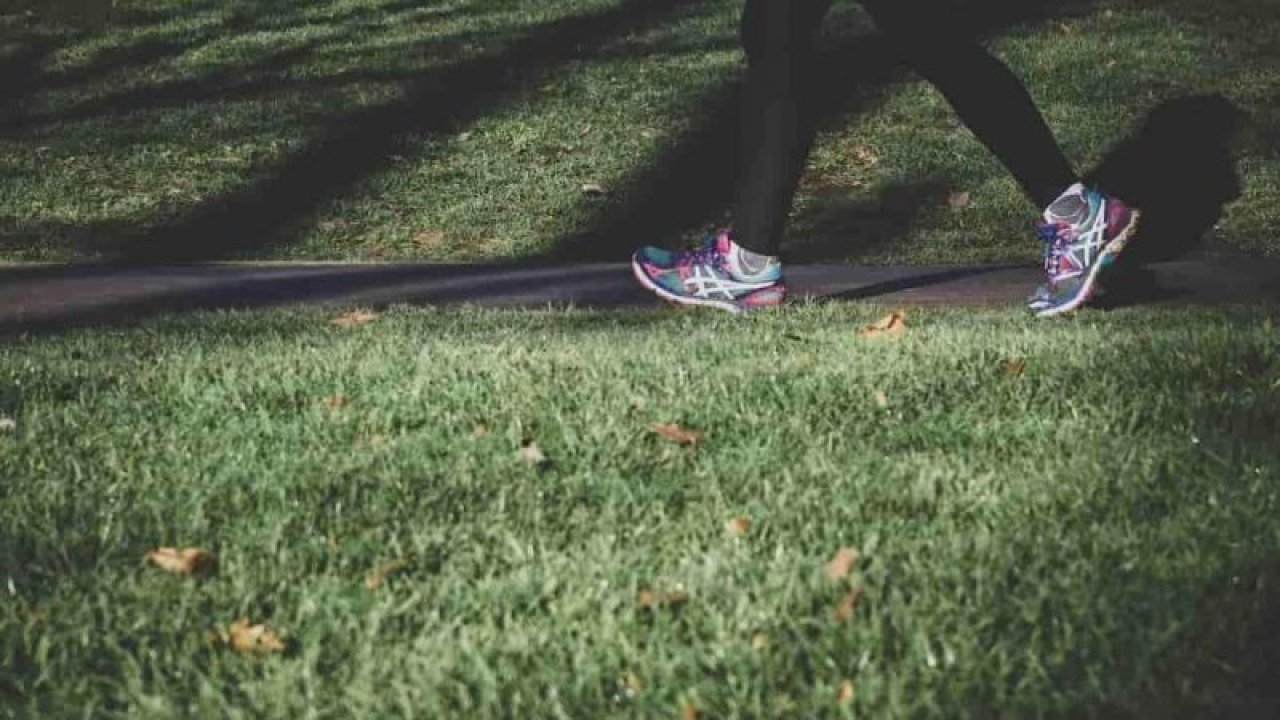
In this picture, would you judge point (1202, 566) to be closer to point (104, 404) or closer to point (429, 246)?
point (104, 404)

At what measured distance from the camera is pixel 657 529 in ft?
7.85

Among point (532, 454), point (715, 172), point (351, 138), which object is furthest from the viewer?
point (351, 138)

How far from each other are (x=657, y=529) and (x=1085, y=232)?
7.48 ft

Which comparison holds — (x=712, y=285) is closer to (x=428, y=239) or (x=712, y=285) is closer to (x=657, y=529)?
(x=657, y=529)

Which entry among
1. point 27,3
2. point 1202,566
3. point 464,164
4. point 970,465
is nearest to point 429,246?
point 464,164

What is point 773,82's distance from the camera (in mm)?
4250

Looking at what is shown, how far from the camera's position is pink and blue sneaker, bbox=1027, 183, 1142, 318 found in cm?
423

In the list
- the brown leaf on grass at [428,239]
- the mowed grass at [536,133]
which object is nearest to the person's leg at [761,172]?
the mowed grass at [536,133]

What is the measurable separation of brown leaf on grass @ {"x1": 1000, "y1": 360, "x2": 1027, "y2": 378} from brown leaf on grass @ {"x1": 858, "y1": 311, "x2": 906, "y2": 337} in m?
0.64

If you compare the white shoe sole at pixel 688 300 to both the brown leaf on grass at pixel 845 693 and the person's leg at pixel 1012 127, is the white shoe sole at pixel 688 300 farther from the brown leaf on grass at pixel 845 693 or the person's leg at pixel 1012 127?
the brown leaf on grass at pixel 845 693

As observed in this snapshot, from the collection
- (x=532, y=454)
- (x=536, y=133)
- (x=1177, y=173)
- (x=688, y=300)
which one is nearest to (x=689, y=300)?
(x=688, y=300)

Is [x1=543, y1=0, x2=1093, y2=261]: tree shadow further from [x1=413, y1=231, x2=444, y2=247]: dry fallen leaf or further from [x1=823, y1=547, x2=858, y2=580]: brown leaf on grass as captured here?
[x1=823, y1=547, x2=858, y2=580]: brown leaf on grass

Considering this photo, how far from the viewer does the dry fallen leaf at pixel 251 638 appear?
2.02m

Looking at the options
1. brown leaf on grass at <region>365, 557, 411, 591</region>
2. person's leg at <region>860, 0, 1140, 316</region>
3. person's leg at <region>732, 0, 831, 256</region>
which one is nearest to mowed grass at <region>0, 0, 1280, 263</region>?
person's leg at <region>860, 0, 1140, 316</region>
